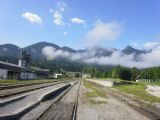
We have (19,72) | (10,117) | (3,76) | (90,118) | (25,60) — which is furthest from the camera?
(25,60)

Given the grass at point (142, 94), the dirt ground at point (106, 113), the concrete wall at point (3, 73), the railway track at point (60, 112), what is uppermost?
the concrete wall at point (3, 73)

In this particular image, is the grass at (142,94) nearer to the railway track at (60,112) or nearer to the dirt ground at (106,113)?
the dirt ground at (106,113)

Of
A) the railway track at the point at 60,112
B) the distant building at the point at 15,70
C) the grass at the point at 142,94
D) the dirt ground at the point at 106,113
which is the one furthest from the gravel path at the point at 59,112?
the distant building at the point at 15,70

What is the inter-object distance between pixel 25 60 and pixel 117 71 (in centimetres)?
6950

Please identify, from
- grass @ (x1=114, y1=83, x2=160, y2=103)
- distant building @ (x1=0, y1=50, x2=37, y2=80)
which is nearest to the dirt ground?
grass @ (x1=114, y1=83, x2=160, y2=103)

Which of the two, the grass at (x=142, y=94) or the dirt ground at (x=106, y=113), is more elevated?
the dirt ground at (x=106, y=113)

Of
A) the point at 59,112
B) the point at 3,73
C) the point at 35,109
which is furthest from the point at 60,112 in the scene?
the point at 3,73

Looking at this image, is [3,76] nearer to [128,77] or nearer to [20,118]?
[20,118]

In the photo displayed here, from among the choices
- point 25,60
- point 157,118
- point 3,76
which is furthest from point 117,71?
point 157,118

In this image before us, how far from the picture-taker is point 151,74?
176625 mm

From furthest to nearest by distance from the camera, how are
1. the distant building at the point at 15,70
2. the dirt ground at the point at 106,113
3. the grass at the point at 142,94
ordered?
the distant building at the point at 15,70
the grass at the point at 142,94
the dirt ground at the point at 106,113

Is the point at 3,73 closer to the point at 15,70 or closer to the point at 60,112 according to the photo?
the point at 15,70

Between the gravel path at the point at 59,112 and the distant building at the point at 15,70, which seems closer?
the gravel path at the point at 59,112

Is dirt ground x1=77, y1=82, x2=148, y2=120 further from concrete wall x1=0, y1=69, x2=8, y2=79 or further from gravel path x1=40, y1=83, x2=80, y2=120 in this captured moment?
concrete wall x1=0, y1=69, x2=8, y2=79
